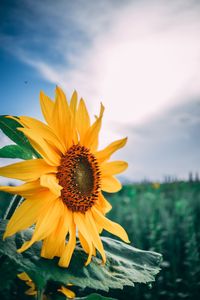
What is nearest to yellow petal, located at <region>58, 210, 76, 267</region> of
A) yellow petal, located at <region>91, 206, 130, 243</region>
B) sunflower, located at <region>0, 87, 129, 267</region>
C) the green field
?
sunflower, located at <region>0, 87, 129, 267</region>

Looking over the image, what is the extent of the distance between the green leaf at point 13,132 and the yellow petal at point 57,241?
0.20 meters

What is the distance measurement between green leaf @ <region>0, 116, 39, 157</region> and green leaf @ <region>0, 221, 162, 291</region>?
0.67ft

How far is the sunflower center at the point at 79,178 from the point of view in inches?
42.7

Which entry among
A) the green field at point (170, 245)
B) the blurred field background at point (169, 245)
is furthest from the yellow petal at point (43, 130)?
the green field at point (170, 245)

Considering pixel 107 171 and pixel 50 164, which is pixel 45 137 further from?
pixel 107 171

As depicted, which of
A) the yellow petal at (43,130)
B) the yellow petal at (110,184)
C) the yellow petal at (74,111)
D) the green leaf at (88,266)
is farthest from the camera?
the yellow petal at (110,184)

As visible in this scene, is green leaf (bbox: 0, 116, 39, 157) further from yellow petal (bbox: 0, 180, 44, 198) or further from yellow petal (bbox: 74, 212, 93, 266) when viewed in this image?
yellow petal (bbox: 74, 212, 93, 266)

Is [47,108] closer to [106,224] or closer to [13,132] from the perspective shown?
[13,132]

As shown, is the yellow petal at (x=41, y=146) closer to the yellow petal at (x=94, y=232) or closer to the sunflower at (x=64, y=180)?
the sunflower at (x=64, y=180)

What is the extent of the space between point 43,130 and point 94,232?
32cm

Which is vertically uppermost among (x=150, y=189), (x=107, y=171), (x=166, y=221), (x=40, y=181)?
(x=150, y=189)

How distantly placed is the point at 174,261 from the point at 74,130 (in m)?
4.77

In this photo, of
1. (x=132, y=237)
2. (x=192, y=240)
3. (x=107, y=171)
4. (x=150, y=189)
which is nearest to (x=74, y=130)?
(x=107, y=171)

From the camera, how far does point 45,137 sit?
1025 mm
